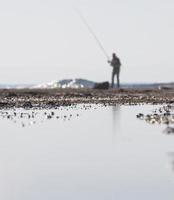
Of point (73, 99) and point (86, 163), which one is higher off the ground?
point (73, 99)

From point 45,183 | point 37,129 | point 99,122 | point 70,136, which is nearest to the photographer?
point 45,183

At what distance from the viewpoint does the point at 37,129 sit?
20.8 meters

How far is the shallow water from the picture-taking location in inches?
400

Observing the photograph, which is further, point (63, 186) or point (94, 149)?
point (94, 149)

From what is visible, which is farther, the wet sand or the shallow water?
the wet sand

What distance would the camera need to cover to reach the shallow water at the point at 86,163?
10172mm

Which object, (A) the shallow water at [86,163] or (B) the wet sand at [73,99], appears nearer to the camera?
(A) the shallow water at [86,163]

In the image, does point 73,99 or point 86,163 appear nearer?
point 86,163

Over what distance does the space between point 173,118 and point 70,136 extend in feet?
22.3

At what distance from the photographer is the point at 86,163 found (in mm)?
12797

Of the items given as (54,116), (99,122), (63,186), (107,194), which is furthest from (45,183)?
(54,116)

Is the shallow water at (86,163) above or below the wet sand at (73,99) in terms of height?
below

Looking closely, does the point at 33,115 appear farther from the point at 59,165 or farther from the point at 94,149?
the point at 59,165

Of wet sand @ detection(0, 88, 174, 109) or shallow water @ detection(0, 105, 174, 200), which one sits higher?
wet sand @ detection(0, 88, 174, 109)
